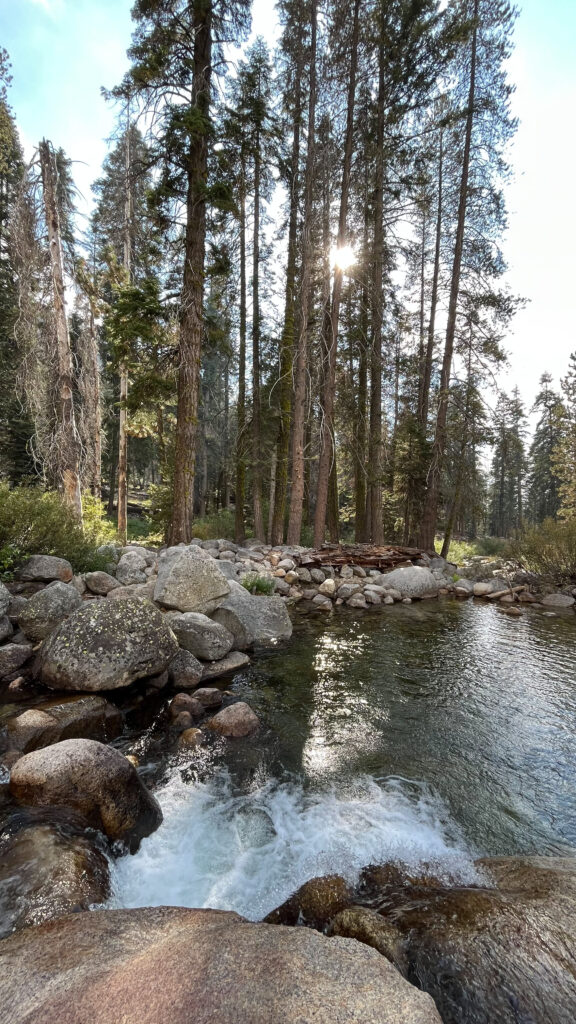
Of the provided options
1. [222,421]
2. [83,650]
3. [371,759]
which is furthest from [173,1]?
[222,421]

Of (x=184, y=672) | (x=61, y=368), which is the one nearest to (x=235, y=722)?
(x=184, y=672)

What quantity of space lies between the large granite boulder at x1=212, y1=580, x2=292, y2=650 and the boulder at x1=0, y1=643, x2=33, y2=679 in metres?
2.43

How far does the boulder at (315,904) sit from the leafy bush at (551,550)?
1095 centimetres

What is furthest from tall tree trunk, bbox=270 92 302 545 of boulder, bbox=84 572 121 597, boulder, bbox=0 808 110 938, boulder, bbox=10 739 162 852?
boulder, bbox=0 808 110 938

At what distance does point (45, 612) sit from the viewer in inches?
196

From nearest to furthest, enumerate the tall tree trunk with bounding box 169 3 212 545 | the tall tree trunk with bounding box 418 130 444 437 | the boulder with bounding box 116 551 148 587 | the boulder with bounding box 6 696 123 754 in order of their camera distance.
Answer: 1. the boulder with bounding box 6 696 123 754
2. the boulder with bounding box 116 551 148 587
3. the tall tree trunk with bounding box 169 3 212 545
4. the tall tree trunk with bounding box 418 130 444 437

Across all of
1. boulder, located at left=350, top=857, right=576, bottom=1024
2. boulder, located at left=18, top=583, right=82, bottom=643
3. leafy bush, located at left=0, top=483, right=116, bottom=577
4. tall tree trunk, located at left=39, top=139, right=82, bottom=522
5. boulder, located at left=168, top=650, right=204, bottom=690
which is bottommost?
boulder, located at left=168, top=650, right=204, bottom=690

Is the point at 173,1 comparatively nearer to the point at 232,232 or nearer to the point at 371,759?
the point at 232,232

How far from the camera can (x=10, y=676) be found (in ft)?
14.7

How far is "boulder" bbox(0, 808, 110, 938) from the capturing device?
196 centimetres

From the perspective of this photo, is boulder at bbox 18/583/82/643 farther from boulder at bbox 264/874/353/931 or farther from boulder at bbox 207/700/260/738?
boulder at bbox 264/874/353/931

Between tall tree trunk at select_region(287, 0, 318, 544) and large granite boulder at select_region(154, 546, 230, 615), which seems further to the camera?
tall tree trunk at select_region(287, 0, 318, 544)

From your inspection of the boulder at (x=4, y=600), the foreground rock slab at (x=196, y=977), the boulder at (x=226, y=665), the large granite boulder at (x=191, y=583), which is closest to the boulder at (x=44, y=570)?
the boulder at (x=4, y=600)

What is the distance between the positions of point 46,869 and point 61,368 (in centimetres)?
986
